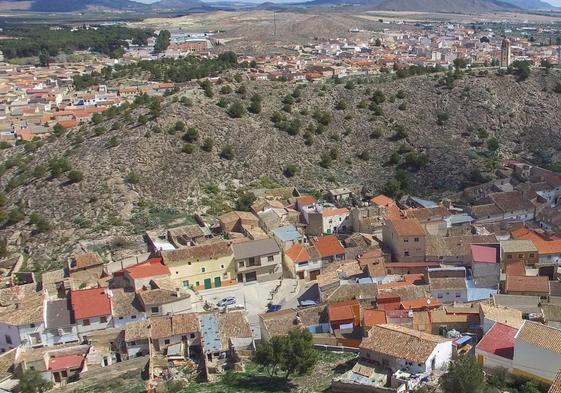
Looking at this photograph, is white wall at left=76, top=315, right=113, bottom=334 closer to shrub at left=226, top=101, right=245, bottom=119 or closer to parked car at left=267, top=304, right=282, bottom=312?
parked car at left=267, top=304, right=282, bottom=312

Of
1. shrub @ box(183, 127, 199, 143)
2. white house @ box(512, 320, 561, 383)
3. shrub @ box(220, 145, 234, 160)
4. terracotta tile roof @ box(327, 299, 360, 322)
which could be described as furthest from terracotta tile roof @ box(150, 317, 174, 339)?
shrub @ box(183, 127, 199, 143)

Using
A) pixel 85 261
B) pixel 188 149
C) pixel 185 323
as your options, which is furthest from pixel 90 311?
pixel 188 149

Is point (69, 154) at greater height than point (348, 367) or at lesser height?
greater

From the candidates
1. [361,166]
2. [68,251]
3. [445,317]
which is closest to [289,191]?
[361,166]

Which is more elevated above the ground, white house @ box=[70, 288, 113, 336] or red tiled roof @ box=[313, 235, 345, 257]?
red tiled roof @ box=[313, 235, 345, 257]

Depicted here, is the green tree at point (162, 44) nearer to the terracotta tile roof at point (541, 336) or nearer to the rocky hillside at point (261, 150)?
the rocky hillside at point (261, 150)

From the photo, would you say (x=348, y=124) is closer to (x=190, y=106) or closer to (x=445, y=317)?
(x=190, y=106)

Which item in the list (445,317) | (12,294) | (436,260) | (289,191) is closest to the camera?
(445,317)
